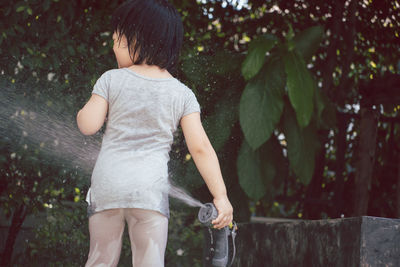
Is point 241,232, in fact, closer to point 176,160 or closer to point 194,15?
point 176,160

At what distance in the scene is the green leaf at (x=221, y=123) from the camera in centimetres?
454

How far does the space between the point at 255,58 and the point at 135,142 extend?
2.06m

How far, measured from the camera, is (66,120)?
487 cm

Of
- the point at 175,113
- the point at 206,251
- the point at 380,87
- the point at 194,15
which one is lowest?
the point at 206,251

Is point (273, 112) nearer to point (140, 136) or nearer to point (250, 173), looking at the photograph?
point (250, 173)

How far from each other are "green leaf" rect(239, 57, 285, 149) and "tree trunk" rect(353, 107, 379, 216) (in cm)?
173

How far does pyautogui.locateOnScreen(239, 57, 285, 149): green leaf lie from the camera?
4.07 meters

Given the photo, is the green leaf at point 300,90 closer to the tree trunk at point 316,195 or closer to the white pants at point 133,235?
the white pants at point 133,235

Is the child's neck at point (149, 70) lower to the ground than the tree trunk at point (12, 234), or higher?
higher

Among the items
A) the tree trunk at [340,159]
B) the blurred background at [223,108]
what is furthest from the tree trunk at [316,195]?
the tree trunk at [340,159]

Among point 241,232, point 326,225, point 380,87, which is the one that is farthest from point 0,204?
point 380,87

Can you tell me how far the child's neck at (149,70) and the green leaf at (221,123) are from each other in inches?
85.8

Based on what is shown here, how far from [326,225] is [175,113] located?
105 centimetres

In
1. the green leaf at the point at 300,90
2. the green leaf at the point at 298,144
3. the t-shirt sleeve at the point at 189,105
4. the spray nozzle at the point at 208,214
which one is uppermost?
the green leaf at the point at 300,90
